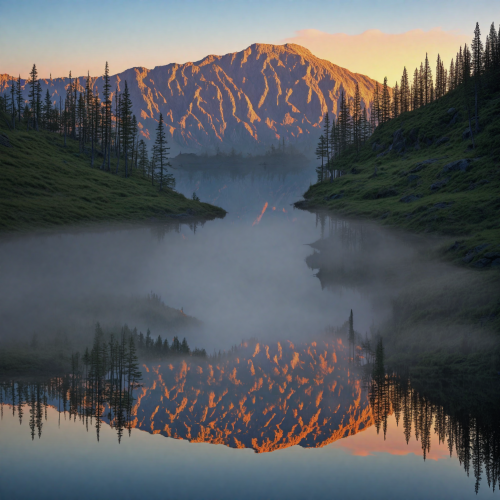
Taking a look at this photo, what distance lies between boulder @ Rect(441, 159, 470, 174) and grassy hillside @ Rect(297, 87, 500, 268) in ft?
0.05

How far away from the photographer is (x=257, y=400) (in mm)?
17375

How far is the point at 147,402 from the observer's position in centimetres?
1652

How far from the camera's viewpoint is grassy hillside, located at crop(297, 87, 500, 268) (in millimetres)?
50656

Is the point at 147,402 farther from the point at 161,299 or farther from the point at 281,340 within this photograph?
the point at 161,299

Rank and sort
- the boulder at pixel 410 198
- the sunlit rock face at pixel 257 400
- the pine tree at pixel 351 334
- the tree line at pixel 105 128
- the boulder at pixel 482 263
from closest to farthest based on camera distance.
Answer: the sunlit rock face at pixel 257 400 < the pine tree at pixel 351 334 < the boulder at pixel 482 263 < the boulder at pixel 410 198 < the tree line at pixel 105 128

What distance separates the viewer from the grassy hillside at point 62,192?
64312 millimetres

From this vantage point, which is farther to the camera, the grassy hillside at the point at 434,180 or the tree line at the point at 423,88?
the tree line at the point at 423,88

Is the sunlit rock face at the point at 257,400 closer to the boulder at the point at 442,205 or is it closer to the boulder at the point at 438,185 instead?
the boulder at the point at 442,205

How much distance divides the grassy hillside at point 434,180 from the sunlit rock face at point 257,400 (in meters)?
19.2

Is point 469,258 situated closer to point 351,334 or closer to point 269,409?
point 351,334

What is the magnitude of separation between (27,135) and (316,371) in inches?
4061

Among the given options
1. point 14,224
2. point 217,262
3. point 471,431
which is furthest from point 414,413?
point 14,224

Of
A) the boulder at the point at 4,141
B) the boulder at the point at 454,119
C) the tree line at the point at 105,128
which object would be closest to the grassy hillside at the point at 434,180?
the boulder at the point at 454,119

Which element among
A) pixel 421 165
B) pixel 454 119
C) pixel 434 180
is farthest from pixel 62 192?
pixel 454 119
